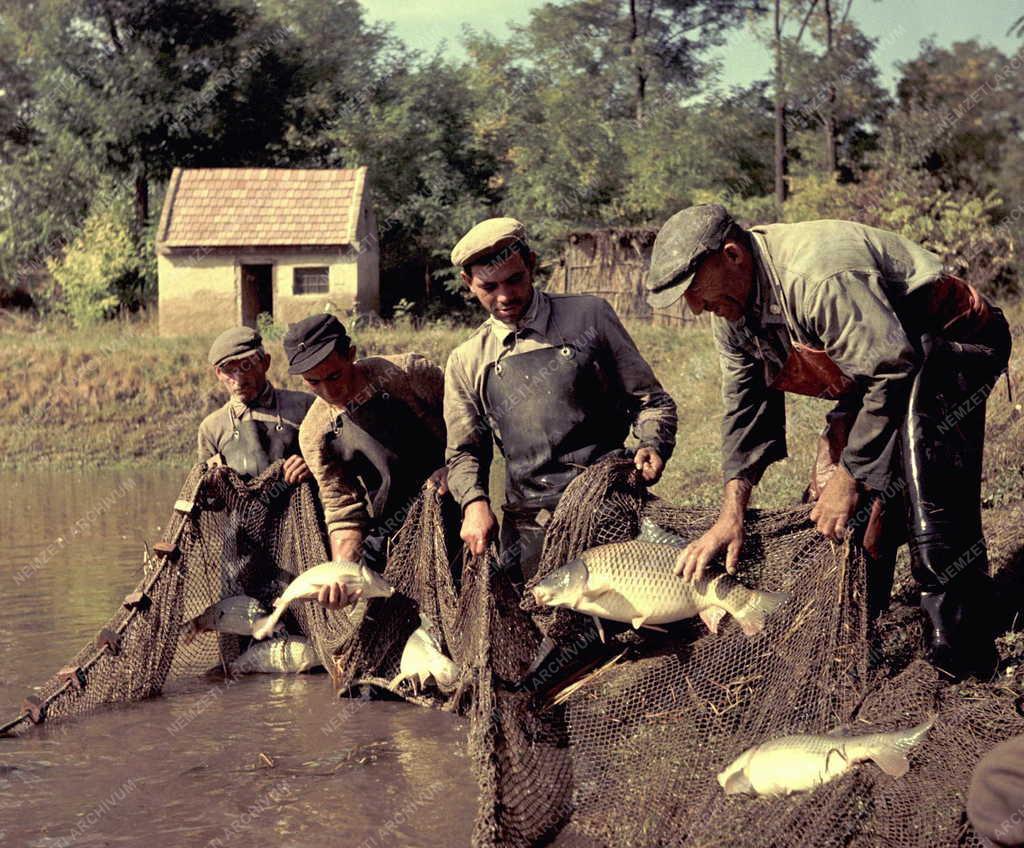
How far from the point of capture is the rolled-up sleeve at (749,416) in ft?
17.1

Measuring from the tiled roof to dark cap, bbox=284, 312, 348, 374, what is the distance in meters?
25.7

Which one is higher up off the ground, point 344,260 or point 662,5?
point 662,5

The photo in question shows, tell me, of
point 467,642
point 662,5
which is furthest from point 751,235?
point 662,5

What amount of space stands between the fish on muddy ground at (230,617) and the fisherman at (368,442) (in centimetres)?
62

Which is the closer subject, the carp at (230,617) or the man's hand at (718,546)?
the man's hand at (718,546)

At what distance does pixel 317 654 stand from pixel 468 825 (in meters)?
2.67

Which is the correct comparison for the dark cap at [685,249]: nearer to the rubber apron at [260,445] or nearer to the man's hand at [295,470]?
the man's hand at [295,470]

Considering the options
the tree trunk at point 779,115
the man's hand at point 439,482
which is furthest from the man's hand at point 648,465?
the tree trunk at point 779,115

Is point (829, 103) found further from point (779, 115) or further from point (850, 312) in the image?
point (850, 312)

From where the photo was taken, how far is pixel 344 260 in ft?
107

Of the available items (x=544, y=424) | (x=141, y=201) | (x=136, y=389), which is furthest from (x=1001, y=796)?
(x=141, y=201)

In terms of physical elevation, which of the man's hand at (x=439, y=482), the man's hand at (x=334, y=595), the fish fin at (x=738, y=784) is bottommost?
the man's hand at (x=334, y=595)

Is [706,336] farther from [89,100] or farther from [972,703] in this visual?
[89,100]

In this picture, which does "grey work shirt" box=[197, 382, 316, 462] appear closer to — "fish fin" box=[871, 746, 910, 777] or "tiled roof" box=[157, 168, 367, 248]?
"fish fin" box=[871, 746, 910, 777]
